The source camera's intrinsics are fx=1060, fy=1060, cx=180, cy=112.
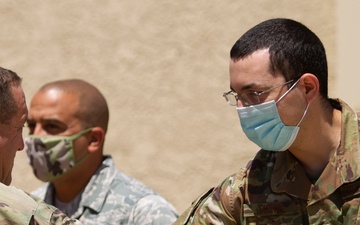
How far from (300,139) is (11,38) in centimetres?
399

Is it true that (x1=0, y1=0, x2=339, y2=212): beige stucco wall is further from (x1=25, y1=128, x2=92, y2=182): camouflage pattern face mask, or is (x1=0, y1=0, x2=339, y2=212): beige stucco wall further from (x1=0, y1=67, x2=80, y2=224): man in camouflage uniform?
(x1=0, y1=67, x2=80, y2=224): man in camouflage uniform

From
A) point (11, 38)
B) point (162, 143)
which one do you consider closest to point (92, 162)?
point (162, 143)

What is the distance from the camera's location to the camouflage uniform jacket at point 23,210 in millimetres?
3418

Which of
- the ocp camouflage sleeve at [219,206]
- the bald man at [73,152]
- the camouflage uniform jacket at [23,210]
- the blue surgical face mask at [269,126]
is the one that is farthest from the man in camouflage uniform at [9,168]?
the bald man at [73,152]

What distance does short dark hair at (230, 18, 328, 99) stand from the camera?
3.77m

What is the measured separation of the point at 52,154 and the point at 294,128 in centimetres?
200

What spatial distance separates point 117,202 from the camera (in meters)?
5.18

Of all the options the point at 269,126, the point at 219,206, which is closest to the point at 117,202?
the point at 219,206

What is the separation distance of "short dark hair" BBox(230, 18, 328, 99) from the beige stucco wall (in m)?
3.13

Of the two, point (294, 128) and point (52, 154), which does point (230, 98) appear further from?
point (52, 154)

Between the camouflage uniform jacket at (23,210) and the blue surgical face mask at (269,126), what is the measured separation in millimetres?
746

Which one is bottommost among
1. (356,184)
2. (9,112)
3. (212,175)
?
(212,175)

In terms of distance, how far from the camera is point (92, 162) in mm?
5461

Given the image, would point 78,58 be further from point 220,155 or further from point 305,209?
point 305,209
